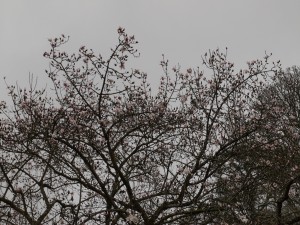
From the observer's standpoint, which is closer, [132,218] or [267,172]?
[132,218]

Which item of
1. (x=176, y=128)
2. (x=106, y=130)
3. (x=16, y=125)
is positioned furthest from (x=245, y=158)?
(x=16, y=125)

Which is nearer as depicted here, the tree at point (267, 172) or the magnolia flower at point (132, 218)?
the magnolia flower at point (132, 218)

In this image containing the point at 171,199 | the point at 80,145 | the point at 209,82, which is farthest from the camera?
the point at 209,82

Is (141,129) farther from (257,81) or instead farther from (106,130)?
(257,81)

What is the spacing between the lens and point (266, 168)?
6961mm

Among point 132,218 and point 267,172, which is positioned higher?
point 267,172

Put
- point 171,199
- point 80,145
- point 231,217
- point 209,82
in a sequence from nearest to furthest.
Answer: point 231,217, point 171,199, point 80,145, point 209,82

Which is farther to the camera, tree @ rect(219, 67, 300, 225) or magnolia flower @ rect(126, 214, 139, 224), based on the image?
tree @ rect(219, 67, 300, 225)

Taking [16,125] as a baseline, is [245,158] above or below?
below

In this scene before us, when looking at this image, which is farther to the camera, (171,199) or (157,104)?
(157,104)

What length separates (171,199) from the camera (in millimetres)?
6824

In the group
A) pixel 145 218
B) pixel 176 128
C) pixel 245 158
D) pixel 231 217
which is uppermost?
pixel 176 128

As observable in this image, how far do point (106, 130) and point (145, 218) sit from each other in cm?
204

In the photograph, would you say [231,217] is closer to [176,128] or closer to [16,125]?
[176,128]
